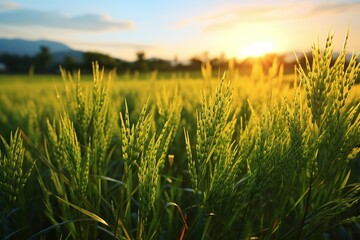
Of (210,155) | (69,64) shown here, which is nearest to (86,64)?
(69,64)

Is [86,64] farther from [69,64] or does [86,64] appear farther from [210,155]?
[210,155]

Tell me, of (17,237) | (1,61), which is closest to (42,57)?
(1,61)

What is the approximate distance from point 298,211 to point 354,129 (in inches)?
16.8

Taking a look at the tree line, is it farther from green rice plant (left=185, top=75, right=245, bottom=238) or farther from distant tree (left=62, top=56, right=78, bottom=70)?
green rice plant (left=185, top=75, right=245, bottom=238)

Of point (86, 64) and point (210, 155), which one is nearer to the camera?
point (210, 155)

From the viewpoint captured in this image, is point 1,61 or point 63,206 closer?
point 63,206

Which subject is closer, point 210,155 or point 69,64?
point 210,155

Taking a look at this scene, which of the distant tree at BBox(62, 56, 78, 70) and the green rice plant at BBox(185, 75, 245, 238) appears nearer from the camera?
the green rice plant at BBox(185, 75, 245, 238)

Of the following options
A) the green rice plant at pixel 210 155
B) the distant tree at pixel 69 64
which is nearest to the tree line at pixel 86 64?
the distant tree at pixel 69 64

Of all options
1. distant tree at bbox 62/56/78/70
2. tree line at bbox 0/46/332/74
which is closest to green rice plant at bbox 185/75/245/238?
tree line at bbox 0/46/332/74

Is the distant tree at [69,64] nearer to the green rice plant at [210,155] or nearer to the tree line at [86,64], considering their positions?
the tree line at [86,64]

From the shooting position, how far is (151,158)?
2.41 ft

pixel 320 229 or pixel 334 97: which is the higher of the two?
pixel 334 97

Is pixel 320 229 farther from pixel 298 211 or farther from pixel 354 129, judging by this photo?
pixel 354 129
